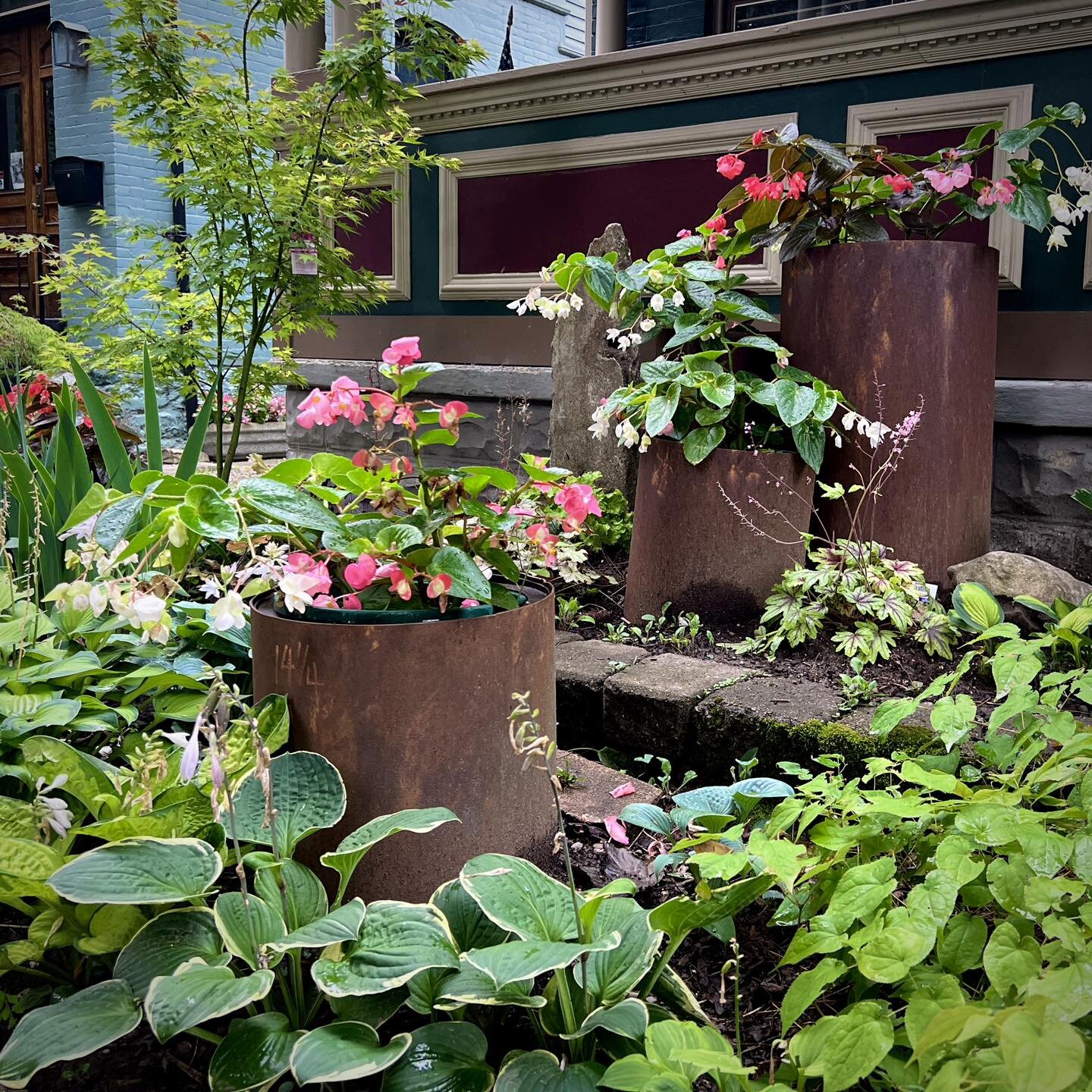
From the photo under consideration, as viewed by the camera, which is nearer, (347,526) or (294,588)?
(294,588)

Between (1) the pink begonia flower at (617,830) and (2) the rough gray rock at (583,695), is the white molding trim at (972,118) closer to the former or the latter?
(2) the rough gray rock at (583,695)

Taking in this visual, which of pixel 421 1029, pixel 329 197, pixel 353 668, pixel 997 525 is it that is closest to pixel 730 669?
pixel 353 668

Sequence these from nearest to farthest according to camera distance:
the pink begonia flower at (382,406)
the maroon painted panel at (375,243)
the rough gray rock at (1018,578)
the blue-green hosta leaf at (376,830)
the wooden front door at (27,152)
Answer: the blue-green hosta leaf at (376,830), the pink begonia flower at (382,406), the rough gray rock at (1018,578), the maroon painted panel at (375,243), the wooden front door at (27,152)

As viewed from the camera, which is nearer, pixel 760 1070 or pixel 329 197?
pixel 760 1070

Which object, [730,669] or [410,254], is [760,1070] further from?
[410,254]

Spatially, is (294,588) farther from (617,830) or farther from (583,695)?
(583,695)

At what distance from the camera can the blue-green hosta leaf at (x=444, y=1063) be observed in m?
1.24

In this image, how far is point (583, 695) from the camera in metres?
2.55

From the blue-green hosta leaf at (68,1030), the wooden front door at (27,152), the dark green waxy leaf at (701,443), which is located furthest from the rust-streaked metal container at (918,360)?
the wooden front door at (27,152)

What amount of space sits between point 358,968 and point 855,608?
1829 millimetres

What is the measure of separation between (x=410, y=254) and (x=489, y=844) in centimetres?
468

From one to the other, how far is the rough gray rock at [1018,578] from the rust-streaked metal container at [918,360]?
0.10 metres

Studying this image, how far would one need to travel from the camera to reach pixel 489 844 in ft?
5.45

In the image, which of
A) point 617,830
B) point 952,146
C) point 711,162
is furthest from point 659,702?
point 711,162
